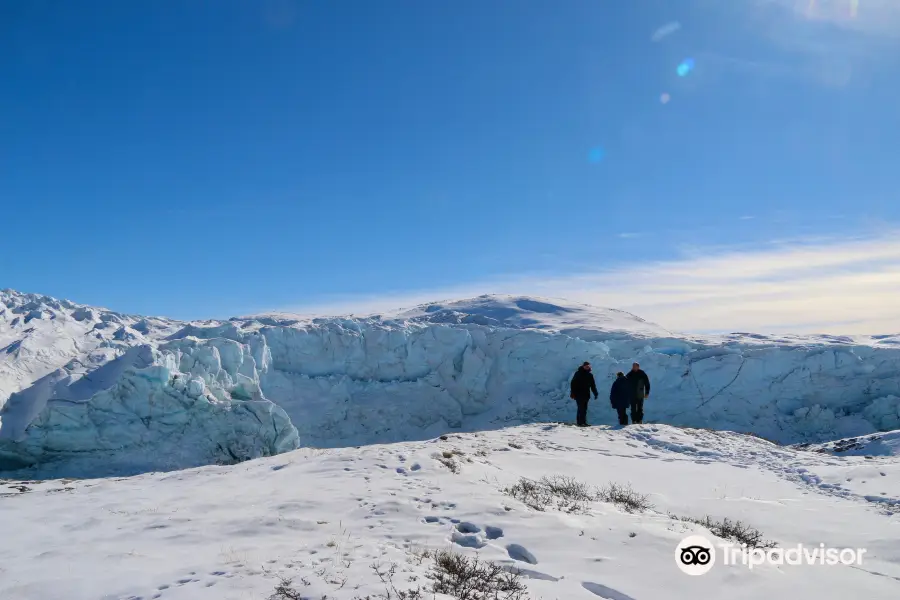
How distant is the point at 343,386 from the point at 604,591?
22258 mm

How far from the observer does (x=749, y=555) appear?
4352mm

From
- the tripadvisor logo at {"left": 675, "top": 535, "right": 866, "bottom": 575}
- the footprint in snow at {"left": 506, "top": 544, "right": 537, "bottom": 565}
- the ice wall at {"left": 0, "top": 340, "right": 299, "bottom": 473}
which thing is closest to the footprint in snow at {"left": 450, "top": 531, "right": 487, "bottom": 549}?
the footprint in snow at {"left": 506, "top": 544, "right": 537, "bottom": 565}

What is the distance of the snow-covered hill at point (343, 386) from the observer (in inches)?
668

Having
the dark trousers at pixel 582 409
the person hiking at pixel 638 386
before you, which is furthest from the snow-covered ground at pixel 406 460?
the dark trousers at pixel 582 409

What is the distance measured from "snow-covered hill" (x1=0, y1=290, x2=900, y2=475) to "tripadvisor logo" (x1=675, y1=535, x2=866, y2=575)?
15917mm

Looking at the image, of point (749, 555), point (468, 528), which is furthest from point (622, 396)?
point (468, 528)

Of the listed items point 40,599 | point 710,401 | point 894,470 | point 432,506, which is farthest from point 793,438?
point 40,599

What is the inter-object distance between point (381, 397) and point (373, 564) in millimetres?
21100

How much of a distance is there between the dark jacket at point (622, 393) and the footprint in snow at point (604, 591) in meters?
9.76

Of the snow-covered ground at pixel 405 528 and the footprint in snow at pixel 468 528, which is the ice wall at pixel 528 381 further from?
the footprint in snow at pixel 468 528

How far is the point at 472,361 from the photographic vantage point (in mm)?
25938

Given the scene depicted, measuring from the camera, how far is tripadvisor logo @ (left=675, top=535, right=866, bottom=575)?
13.5 ft

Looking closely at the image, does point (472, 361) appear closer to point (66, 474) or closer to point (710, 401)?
point (710, 401)

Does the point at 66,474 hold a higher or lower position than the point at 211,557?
lower
